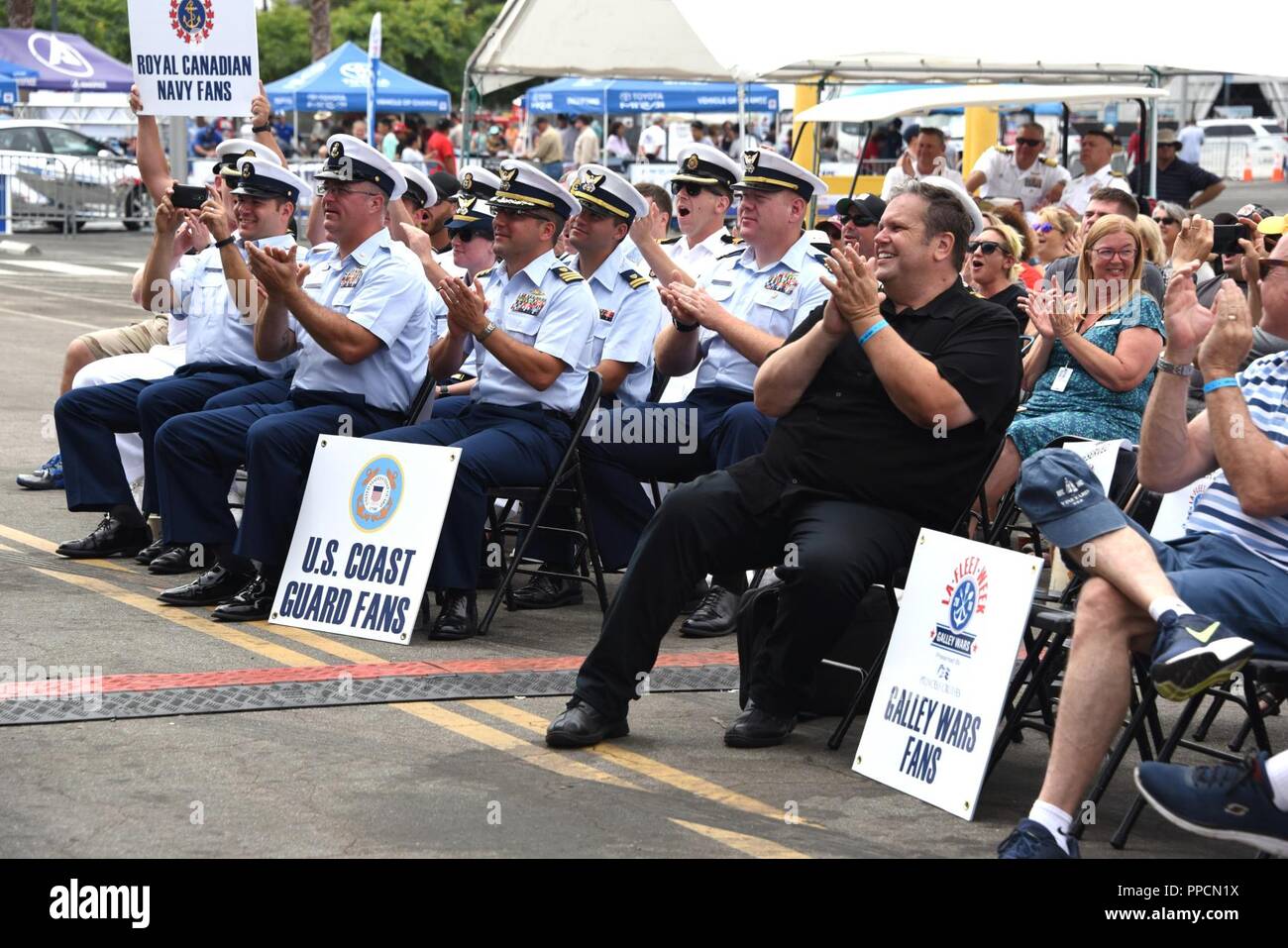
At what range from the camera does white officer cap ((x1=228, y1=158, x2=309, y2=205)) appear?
27.2 ft

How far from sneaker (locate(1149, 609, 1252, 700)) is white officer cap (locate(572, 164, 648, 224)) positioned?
414 cm

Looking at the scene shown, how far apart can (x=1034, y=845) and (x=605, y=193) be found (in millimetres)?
4245

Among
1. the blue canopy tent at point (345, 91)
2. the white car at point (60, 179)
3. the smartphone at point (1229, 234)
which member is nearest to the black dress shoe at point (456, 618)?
the smartphone at point (1229, 234)

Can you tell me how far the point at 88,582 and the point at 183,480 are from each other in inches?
27.5

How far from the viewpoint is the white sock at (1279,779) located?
14.3 feet

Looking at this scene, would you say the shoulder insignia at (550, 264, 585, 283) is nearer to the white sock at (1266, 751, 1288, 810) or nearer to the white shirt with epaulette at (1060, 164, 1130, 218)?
the white sock at (1266, 751, 1288, 810)

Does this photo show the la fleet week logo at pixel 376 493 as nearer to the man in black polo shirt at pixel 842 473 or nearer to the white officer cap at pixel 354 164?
the white officer cap at pixel 354 164

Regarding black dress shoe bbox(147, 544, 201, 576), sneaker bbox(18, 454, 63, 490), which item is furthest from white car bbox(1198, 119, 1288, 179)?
black dress shoe bbox(147, 544, 201, 576)

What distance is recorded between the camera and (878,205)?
9.40 metres

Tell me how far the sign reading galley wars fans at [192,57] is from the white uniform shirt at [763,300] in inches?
125

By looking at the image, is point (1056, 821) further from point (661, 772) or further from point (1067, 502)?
point (661, 772)

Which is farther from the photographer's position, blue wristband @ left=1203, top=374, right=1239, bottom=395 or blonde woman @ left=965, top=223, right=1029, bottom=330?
blonde woman @ left=965, top=223, right=1029, bottom=330
